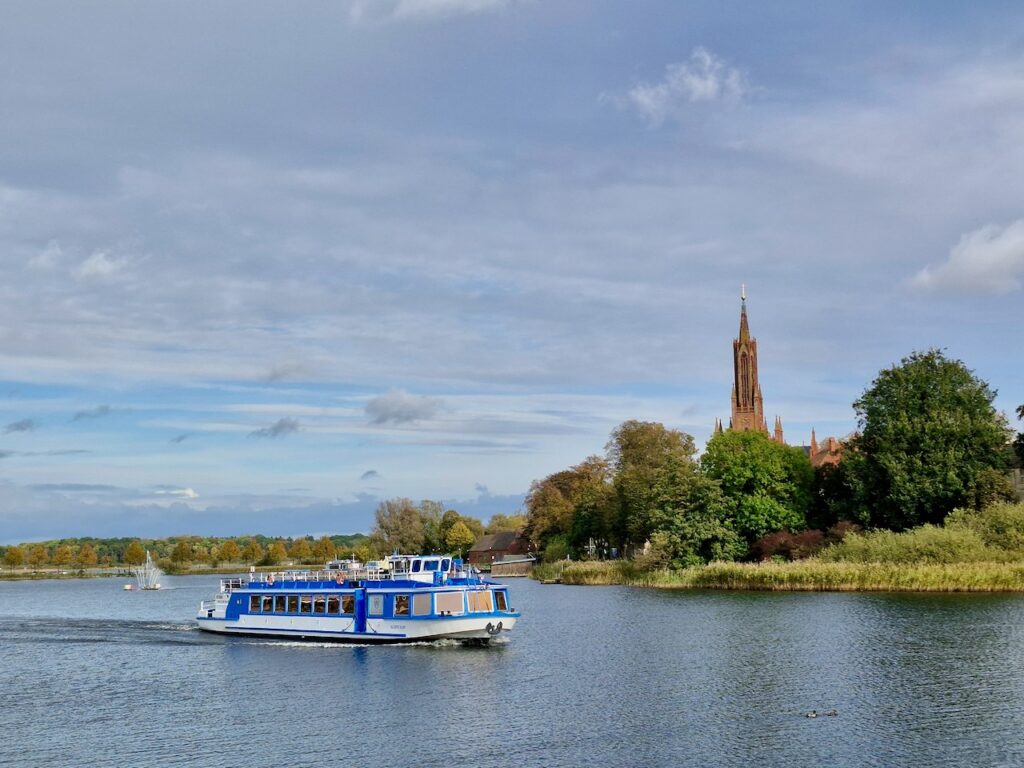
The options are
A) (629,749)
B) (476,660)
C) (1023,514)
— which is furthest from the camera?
(1023,514)

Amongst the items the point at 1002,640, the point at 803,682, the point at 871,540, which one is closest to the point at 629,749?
the point at 803,682

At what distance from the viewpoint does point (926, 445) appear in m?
94.3

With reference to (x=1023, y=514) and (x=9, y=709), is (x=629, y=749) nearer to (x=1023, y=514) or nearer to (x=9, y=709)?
(x=9, y=709)

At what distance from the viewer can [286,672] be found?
52688 mm

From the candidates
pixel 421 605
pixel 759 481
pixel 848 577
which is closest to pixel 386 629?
pixel 421 605

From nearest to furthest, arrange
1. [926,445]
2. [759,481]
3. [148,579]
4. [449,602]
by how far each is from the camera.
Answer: [449,602]
[926,445]
[759,481]
[148,579]

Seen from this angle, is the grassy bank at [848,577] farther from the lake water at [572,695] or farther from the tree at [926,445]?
the tree at [926,445]

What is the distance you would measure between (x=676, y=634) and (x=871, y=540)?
1365 inches

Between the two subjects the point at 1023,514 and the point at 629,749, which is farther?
the point at 1023,514

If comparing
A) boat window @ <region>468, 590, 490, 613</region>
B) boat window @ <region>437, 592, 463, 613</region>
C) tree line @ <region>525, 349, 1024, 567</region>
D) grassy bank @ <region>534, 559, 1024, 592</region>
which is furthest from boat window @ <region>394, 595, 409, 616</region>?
tree line @ <region>525, 349, 1024, 567</region>

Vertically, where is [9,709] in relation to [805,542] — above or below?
below

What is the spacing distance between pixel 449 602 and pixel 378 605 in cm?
499

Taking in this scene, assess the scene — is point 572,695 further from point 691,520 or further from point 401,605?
point 691,520

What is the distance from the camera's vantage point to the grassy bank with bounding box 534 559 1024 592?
76188mm
